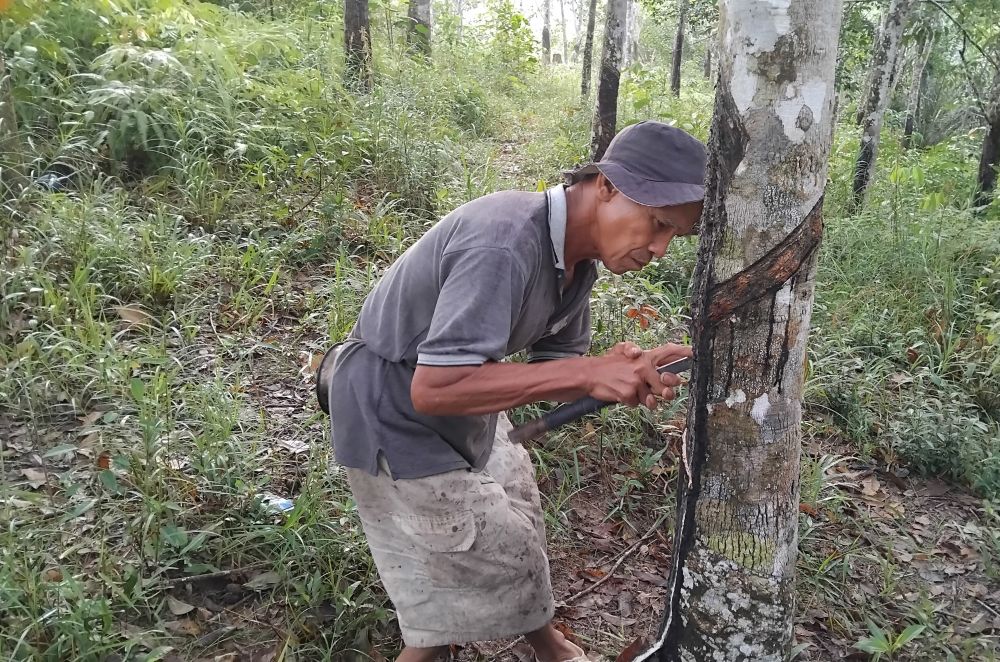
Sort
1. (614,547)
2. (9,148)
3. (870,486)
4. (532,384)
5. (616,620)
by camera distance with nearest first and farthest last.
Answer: (532,384) < (616,620) < (614,547) < (870,486) < (9,148)

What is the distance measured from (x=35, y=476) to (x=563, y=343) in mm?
2154

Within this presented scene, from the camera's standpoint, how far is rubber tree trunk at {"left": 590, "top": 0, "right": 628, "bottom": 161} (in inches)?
251

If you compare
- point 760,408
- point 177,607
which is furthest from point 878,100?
point 177,607

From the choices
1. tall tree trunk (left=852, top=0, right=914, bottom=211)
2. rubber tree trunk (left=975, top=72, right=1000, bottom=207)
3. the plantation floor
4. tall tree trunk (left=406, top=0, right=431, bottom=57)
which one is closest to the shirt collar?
the plantation floor

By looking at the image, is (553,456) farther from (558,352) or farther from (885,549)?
(885,549)

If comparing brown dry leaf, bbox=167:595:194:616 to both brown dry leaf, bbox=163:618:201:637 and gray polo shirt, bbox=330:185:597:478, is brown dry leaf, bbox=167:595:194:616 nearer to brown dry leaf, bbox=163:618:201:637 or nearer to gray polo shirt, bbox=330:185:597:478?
brown dry leaf, bbox=163:618:201:637

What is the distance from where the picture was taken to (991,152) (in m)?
6.32

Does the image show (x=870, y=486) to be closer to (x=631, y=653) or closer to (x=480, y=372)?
(x=631, y=653)

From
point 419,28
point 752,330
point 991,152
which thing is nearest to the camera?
point 752,330

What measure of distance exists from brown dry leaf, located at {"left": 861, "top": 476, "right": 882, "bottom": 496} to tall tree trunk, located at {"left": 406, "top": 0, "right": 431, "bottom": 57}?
765 cm

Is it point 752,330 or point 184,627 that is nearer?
point 752,330

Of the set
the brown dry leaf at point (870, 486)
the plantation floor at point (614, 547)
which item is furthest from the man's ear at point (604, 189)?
the brown dry leaf at point (870, 486)

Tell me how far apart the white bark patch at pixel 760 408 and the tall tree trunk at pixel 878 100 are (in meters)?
5.25

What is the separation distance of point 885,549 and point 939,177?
636 centimetres
